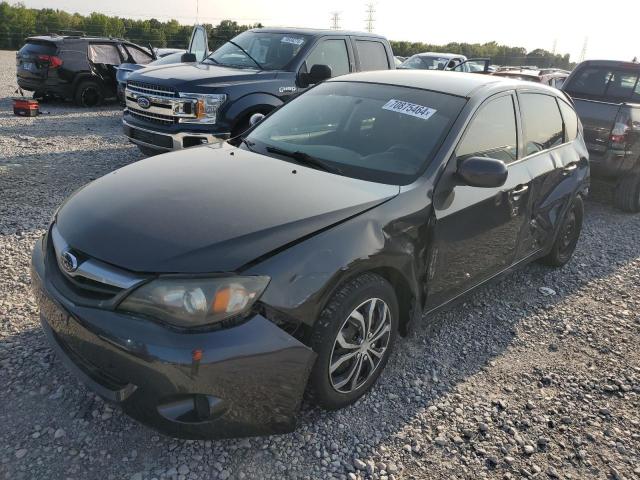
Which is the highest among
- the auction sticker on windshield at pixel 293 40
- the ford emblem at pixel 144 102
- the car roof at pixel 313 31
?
the car roof at pixel 313 31

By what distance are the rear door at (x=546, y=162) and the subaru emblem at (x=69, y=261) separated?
2.97 m

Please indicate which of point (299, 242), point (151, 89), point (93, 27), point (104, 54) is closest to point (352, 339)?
point (299, 242)

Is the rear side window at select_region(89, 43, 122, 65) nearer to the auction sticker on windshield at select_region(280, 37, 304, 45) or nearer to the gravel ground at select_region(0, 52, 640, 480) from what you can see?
the auction sticker on windshield at select_region(280, 37, 304, 45)

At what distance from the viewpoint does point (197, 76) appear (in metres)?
6.67

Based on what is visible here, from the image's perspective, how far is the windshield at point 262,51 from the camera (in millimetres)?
7224

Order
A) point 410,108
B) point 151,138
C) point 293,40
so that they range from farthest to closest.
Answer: point 293,40
point 151,138
point 410,108

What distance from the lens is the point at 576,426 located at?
9.48 ft

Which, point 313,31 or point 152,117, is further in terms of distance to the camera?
point 313,31

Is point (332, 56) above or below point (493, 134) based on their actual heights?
above

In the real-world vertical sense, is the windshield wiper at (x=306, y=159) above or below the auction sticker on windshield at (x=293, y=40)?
below

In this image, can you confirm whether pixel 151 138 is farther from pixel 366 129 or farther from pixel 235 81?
pixel 366 129

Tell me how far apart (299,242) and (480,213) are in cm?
146

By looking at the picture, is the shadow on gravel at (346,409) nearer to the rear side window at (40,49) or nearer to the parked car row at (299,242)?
the parked car row at (299,242)

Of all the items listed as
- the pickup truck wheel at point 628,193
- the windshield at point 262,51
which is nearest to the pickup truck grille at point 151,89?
the windshield at point 262,51
